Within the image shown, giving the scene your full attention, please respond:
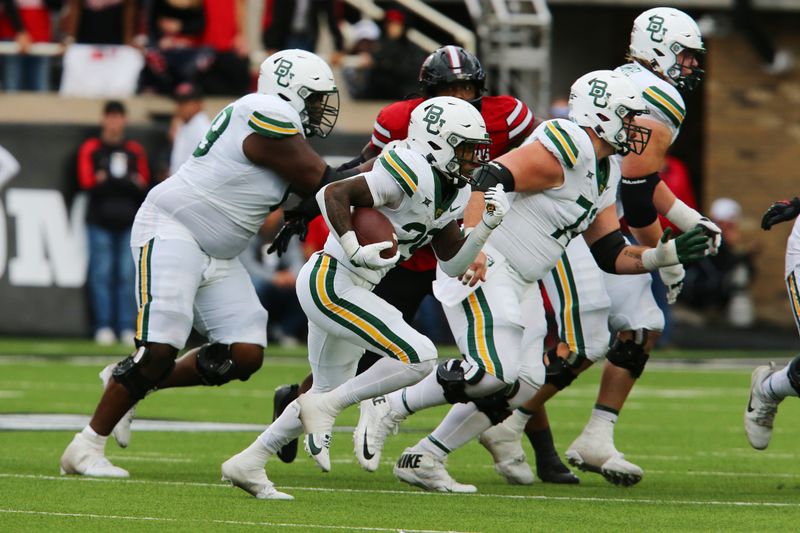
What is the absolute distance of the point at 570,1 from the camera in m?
18.4

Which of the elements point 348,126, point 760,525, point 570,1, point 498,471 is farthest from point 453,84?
point 570,1

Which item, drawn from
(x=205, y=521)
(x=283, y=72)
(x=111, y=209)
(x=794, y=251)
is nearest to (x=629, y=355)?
(x=794, y=251)

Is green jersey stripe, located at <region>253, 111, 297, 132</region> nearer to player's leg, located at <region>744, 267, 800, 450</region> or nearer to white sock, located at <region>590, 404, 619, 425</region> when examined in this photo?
white sock, located at <region>590, 404, 619, 425</region>

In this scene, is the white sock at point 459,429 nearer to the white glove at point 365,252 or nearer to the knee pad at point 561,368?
the knee pad at point 561,368

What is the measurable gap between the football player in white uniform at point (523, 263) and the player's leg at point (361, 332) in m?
0.38

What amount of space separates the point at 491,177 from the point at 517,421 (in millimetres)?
1244

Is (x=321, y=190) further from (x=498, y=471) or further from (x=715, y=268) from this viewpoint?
(x=715, y=268)

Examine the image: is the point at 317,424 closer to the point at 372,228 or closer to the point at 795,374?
the point at 372,228

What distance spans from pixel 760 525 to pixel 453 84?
95.7 inches

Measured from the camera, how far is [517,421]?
24.6ft

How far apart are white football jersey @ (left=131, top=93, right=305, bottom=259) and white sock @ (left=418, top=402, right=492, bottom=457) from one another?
3.76 feet

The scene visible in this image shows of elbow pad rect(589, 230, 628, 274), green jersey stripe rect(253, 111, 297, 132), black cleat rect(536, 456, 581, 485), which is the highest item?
green jersey stripe rect(253, 111, 297, 132)

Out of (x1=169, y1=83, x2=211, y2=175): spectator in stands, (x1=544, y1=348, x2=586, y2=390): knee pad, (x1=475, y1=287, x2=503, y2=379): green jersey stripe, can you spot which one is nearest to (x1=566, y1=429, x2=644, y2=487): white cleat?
(x1=544, y1=348, x2=586, y2=390): knee pad

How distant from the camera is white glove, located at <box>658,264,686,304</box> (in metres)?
7.34
